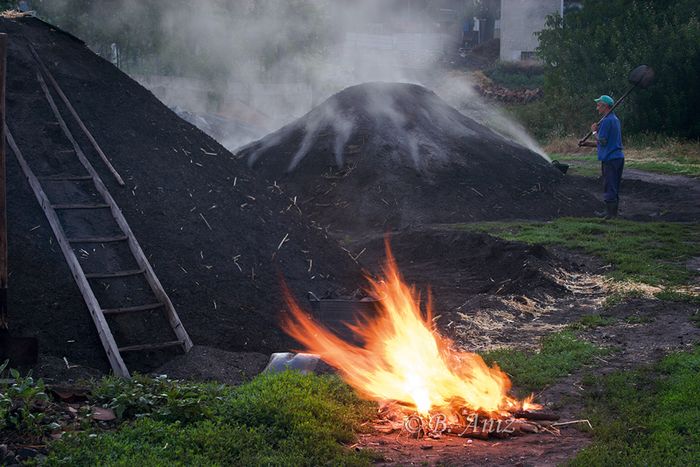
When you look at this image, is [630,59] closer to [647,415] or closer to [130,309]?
[130,309]

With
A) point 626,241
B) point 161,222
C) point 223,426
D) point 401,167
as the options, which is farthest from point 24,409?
point 401,167

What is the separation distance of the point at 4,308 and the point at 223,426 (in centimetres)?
250

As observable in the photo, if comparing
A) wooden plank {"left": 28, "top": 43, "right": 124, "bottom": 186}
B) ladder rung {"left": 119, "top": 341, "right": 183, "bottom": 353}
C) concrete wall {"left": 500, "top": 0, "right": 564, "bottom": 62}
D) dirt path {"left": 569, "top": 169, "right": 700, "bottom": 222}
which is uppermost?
concrete wall {"left": 500, "top": 0, "right": 564, "bottom": 62}

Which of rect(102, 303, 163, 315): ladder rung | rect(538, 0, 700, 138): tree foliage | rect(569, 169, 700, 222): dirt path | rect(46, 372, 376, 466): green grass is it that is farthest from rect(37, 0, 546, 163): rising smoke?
rect(46, 372, 376, 466): green grass

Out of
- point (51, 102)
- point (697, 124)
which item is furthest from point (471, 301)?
point (697, 124)

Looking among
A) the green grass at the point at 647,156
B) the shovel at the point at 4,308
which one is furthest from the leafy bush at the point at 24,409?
the green grass at the point at 647,156

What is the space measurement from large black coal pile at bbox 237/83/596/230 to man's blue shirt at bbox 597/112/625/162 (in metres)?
2.11

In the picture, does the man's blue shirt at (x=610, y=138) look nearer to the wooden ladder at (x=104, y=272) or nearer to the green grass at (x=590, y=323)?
the green grass at (x=590, y=323)

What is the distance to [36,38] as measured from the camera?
37.7 ft

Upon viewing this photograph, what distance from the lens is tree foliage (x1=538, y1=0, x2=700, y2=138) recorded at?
28.9m

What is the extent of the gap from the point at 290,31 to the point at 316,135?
1287 cm

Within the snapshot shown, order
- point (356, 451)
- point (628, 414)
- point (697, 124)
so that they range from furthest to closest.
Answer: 1. point (697, 124)
2. point (628, 414)
3. point (356, 451)

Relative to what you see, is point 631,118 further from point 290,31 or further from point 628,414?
point 628,414

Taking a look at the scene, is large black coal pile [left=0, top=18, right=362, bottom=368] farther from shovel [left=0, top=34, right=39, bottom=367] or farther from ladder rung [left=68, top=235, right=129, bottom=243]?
shovel [left=0, top=34, right=39, bottom=367]
